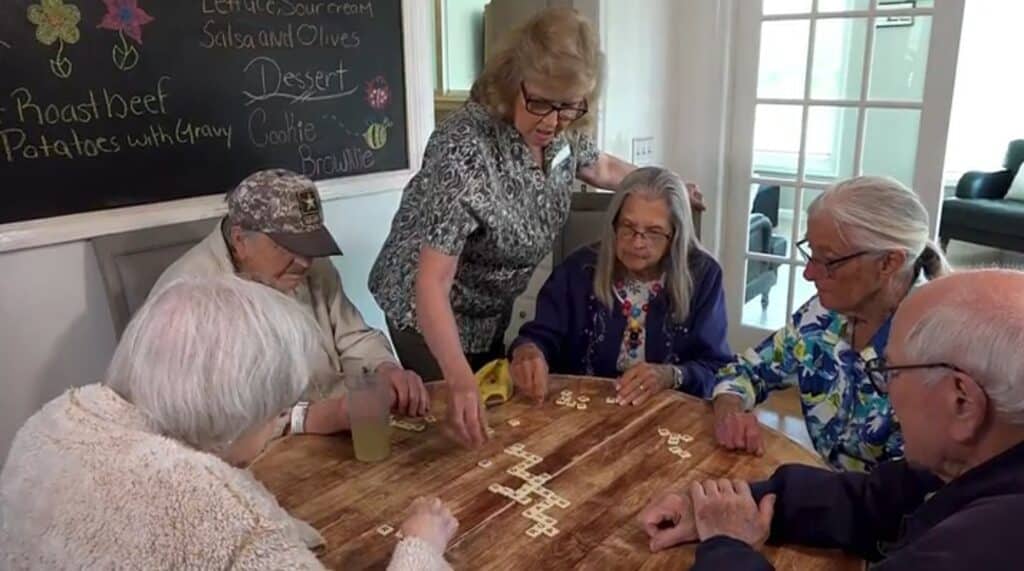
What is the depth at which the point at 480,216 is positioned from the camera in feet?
6.22

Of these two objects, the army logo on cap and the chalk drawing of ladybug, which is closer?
the army logo on cap

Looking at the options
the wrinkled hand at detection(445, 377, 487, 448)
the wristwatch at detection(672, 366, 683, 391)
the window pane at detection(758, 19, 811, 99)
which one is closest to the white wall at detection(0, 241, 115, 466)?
the wrinkled hand at detection(445, 377, 487, 448)

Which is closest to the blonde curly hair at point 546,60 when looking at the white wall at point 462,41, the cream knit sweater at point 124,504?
the cream knit sweater at point 124,504

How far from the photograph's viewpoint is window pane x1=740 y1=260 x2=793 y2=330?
3.90m

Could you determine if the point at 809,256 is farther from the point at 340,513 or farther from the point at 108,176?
the point at 108,176

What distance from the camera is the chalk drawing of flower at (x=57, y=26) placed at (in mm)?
1962

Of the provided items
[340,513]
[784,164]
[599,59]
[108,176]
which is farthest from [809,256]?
[784,164]

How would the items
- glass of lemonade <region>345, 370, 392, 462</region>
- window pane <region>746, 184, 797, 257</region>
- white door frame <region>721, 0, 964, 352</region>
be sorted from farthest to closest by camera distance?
1. window pane <region>746, 184, 797, 257</region>
2. white door frame <region>721, 0, 964, 352</region>
3. glass of lemonade <region>345, 370, 392, 462</region>

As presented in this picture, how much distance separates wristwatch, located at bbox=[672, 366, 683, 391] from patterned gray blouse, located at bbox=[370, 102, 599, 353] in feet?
1.69

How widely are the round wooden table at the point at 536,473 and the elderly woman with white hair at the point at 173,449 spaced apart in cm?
20

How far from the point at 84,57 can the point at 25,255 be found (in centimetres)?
55

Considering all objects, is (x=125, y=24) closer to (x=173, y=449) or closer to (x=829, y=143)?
(x=173, y=449)

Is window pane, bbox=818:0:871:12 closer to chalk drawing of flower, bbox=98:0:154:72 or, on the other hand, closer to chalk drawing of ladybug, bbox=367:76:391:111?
chalk drawing of ladybug, bbox=367:76:391:111

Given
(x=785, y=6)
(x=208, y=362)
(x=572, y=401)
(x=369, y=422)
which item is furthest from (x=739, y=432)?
(x=785, y=6)
